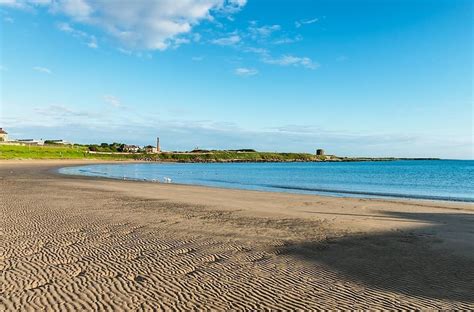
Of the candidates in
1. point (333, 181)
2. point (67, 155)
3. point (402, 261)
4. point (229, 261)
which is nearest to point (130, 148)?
point (67, 155)

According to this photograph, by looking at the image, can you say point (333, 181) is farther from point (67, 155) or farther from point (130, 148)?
point (130, 148)

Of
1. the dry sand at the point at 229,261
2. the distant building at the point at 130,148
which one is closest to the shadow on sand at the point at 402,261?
the dry sand at the point at 229,261

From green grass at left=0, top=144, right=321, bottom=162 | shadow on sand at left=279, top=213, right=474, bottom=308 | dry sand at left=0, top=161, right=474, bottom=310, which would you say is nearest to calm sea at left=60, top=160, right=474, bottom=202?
dry sand at left=0, top=161, right=474, bottom=310

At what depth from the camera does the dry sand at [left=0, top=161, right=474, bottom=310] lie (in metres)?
7.17

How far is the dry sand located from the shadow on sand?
3 centimetres

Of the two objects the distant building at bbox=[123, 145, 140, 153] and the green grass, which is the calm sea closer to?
the green grass

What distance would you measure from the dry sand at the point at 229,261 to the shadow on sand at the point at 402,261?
29mm

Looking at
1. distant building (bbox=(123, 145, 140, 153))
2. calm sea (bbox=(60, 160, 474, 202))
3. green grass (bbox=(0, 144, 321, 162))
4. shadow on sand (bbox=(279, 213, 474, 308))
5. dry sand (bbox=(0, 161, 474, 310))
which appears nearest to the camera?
dry sand (bbox=(0, 161, 474, 310))

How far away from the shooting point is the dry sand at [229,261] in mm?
7172

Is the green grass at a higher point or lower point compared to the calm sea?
higher

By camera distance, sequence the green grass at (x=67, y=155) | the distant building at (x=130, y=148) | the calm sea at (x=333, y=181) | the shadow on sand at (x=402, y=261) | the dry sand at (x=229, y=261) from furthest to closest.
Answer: the distant building at (x=130, y=148), the green grass at (x=67, y=155), the calm sea at (x=333, y=181), the shadow on sand at (x=402, y=261), the dry sand at (x=229, y=261)

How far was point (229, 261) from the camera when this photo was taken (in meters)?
9.77

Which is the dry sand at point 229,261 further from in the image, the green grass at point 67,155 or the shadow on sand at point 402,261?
the green grass at point 67,155

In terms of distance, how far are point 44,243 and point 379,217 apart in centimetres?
1478
